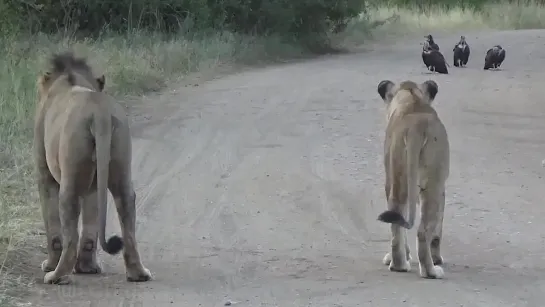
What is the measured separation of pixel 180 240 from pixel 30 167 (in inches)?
90.0

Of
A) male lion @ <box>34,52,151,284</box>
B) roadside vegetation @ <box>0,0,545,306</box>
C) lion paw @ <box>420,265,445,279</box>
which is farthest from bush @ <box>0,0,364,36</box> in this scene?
lion paw @ <box>420,265,445,279</box>

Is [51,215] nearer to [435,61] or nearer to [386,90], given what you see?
[386,90]

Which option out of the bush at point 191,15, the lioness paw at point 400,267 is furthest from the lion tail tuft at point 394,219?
the bush at point 191,15

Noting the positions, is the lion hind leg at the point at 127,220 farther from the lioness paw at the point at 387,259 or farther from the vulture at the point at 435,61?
Result: the vulture at the point at 435,61

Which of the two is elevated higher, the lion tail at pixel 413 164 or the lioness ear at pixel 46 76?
the lioness ear at pixel 46 76

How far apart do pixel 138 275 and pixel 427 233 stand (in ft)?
6.03

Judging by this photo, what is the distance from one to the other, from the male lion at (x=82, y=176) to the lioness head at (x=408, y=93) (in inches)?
80.7

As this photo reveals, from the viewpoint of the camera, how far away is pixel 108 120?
619cm

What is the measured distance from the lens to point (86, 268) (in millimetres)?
6680

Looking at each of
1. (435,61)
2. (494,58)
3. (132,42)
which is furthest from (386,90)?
(494,58)

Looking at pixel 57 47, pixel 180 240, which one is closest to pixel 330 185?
pixel 180 240

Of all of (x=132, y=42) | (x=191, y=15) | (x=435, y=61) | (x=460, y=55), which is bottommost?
Answer: (x=460, y=55)

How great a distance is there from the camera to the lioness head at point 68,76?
22.7 feet

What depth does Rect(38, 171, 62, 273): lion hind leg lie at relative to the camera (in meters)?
6.46
